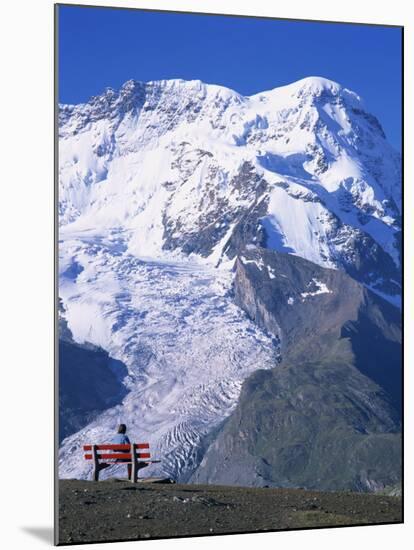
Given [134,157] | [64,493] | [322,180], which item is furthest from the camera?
[322,180]

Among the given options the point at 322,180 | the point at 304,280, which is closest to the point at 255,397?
the point at 304,280

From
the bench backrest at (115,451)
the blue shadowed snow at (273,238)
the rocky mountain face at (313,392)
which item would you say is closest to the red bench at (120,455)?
the bench backrest at (115,451)

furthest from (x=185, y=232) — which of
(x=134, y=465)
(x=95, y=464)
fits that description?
(x=95, y=464)

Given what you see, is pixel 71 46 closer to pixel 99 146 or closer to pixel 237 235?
pixel 99 146

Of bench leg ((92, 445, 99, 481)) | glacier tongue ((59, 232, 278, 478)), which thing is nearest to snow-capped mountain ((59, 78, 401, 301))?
glacier tongue ((59, 232, 278, 478))

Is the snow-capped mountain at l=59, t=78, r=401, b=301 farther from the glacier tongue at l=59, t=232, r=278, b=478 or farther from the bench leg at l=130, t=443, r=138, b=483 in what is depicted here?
the bench leg at l=130, t=443, r=138, b=483

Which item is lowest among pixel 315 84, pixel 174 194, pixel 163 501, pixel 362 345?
pixel 163 501

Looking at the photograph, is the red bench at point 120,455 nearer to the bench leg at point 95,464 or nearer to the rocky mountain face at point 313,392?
the bench leg at point 95,464

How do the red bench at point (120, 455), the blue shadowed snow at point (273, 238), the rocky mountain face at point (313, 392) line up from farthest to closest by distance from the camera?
the blue shadowed snow at point (273, 238) → the rocky mountain face at point (313, 392) → the red bench at point (120, 455)
